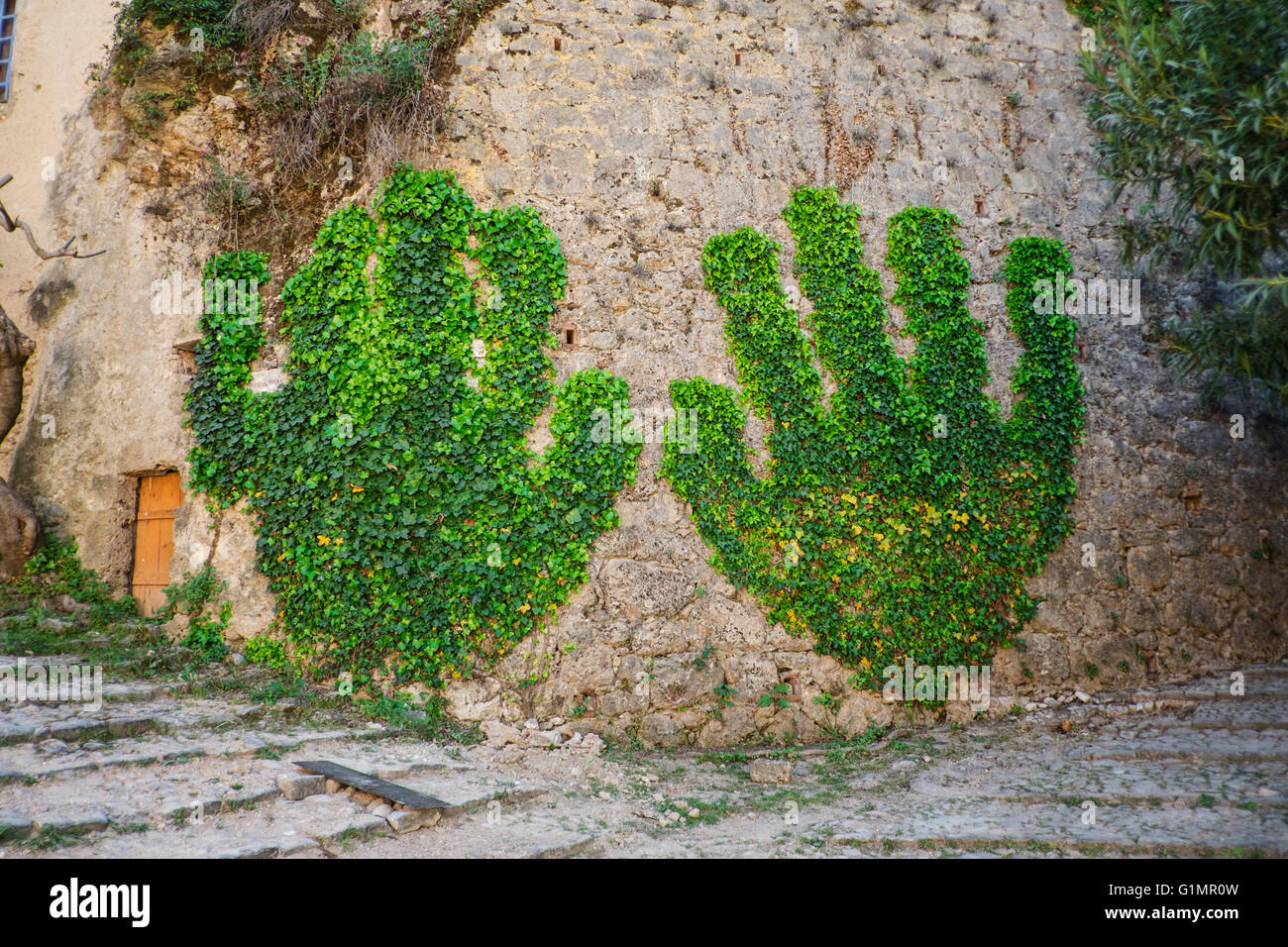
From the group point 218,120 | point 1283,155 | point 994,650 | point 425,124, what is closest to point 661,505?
point 994,650

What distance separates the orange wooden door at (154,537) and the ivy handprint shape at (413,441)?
0.86 m

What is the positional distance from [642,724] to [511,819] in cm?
Result: 166

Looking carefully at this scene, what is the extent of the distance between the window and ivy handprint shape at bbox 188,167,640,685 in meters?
4.70

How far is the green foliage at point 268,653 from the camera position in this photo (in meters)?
5.75

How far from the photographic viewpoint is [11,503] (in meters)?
6.42

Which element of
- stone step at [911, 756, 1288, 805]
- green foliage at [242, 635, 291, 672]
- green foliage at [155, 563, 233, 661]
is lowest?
stone step at [911, 756, 1288, 805]

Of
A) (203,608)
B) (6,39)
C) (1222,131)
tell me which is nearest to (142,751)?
(203,608)

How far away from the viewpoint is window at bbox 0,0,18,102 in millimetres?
8078

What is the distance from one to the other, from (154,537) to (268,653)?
5.98 ft

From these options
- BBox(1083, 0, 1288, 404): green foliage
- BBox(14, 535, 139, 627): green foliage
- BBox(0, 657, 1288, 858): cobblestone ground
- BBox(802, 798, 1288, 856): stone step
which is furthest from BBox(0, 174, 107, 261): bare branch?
BBox(1083, 0, 1288, 404): green foliage

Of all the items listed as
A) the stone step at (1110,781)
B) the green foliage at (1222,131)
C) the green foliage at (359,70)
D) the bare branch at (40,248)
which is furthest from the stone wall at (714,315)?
the green foliage at (1222,131)

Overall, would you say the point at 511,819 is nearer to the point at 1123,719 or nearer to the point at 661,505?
the point at 661,505

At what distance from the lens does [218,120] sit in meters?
6.86

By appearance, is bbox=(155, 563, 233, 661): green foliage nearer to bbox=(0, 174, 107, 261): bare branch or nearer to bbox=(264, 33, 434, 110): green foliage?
bbox=(0, 174, 107, 261): bare branch
